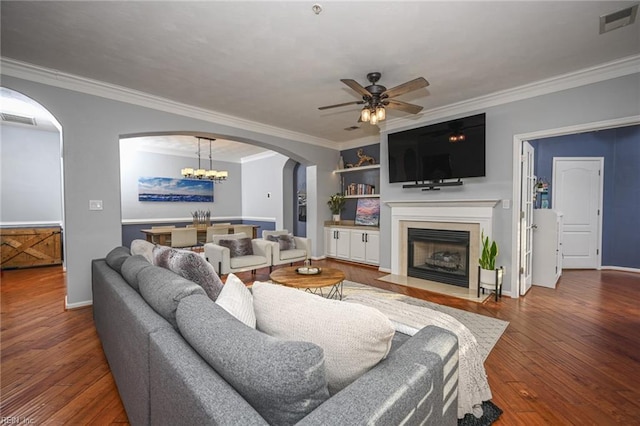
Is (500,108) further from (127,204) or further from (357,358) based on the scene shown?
(127,204)

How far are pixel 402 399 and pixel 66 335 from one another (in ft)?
10.5

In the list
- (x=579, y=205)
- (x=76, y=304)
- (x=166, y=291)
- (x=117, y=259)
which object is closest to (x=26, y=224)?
(x=76, y=304)

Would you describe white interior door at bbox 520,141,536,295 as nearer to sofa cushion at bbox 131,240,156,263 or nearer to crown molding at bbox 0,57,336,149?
crown molding at bbox 0,57,336,149

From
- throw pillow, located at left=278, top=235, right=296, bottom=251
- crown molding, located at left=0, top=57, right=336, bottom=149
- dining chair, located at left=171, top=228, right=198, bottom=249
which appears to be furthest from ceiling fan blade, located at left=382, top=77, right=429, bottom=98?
dining chair, located at left=171, top=228, right=198, bottom=249

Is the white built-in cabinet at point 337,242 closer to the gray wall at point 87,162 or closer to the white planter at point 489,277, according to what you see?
the white planter at point 489,277

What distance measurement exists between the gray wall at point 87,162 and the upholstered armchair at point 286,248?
2.12m

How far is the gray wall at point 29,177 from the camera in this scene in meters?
5.15

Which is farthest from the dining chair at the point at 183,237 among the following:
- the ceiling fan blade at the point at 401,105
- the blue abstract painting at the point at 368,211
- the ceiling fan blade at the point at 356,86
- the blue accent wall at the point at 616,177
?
the blue accent wall at the point at 616,177

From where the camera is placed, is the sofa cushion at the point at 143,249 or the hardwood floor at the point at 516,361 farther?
the sofa cushion at the point at 143,249

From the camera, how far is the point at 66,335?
8.47ft

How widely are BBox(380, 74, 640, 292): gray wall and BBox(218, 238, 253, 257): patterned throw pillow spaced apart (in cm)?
274

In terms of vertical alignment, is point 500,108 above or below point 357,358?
above

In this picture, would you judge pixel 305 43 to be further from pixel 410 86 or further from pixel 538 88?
pixel 538 88

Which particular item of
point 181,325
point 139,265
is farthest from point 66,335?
point 181,325
